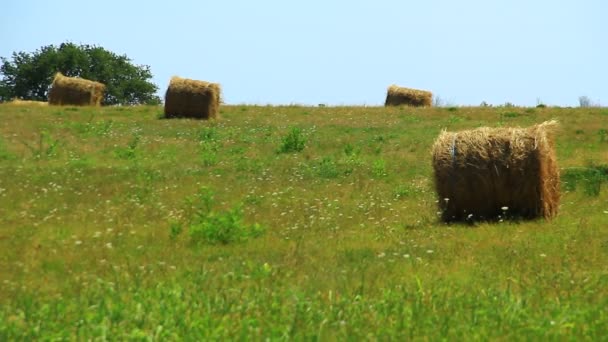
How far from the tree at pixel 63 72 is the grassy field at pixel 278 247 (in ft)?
175

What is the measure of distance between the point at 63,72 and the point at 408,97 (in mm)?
45554

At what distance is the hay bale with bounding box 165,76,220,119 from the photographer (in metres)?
35.4

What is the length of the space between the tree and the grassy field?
175 ft

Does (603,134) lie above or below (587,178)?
above

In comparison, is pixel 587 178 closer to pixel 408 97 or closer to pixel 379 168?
pixel 379 168

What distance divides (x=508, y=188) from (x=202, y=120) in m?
20.7

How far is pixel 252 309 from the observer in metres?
8.05

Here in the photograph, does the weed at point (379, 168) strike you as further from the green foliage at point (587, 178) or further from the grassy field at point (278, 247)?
the green foliage at point (587, 178)

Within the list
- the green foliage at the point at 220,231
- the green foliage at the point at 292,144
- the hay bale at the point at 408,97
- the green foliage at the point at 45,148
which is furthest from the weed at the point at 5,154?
the hay bale at the point at 408,97

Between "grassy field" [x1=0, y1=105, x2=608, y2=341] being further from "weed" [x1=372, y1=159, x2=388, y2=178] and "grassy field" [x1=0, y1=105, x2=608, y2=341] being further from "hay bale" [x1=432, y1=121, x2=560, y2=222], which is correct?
"hay bale" [x1=432, y1=121, x2=560, y2=222]

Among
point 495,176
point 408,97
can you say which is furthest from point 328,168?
point 408,97

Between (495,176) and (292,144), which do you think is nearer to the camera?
(495,176)

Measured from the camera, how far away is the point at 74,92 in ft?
133

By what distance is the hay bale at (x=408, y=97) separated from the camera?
41469 mm
